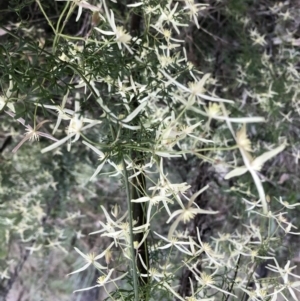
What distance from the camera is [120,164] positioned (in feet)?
0.89

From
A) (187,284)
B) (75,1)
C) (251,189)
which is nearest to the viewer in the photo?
(75,1)

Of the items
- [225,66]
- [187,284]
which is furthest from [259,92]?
[187,284]

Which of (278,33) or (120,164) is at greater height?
(120,164)

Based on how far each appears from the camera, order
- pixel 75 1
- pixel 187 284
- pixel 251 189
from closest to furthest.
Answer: pixel 75 1, pixel 187 284, pixel 251 189

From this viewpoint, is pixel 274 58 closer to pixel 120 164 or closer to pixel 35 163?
pixel 35 163

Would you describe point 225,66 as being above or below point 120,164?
below

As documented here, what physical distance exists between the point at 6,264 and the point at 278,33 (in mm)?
550

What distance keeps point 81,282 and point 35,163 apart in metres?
0.19

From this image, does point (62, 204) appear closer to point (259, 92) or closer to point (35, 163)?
point (35, 163)

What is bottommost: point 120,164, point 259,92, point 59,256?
point 59,256

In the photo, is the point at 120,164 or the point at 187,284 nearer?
the point at 120,164

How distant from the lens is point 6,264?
2.25 ft

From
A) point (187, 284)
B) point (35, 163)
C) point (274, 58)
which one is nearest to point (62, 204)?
point (35, 163)

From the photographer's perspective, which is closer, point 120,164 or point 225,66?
point 120,164
